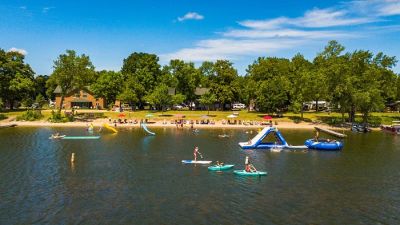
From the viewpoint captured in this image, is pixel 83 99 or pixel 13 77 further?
pixel 83 99

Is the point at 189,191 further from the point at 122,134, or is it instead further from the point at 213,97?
the point at 213,97

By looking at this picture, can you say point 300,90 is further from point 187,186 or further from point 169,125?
point 187,186

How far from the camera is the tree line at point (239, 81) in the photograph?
10600 centimetres

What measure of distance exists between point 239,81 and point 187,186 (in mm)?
107360

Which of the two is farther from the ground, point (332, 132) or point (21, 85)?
point (21, 85)

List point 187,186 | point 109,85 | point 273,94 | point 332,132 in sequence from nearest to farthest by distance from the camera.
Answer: point 187,186 < point 332,132 < point 273,94 < point 109,85

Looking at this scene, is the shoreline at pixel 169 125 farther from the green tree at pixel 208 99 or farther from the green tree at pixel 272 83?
the green tree at pixel 208 99

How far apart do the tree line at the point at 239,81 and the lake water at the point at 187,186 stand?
3676cm

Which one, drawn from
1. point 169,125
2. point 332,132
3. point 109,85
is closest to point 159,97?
point 169,125

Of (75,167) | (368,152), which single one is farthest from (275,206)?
(368,152)

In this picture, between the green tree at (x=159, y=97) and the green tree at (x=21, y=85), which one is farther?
the green tree at (x=159, y=97)

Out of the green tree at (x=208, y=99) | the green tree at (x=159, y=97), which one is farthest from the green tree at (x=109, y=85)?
the green tree at (x=208, y=99)

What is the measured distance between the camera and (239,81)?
484 ft

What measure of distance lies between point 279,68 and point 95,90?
6757cm
